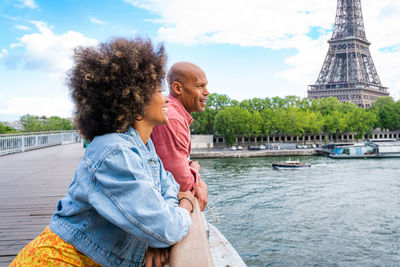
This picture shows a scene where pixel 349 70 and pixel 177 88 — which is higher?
pixel 349 70

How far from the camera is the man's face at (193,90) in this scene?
2.14 m

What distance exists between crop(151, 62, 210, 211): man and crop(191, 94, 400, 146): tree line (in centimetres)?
4736

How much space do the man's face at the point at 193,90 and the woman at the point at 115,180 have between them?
74 centimetres

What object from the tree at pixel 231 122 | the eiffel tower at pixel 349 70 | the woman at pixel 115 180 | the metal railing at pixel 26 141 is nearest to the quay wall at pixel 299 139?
the tree at pixel 231 122

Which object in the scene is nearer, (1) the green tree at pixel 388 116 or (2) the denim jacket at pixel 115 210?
(2) the denim jacket at pixel 115 210

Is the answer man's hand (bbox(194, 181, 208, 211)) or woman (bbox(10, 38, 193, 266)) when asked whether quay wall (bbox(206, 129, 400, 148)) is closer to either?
man's hand (bbox(194, 181, 208, 211))

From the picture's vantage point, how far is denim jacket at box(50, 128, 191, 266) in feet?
3.43

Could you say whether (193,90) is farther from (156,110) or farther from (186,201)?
(186,201)

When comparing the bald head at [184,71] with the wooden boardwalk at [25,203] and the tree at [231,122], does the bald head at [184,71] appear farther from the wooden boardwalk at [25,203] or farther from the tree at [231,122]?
the tree at [231,122]

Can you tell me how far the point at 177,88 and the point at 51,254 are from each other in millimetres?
1273

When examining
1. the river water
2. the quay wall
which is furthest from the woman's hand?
the quay wall

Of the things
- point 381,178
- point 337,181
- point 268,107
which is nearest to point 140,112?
point 337,181

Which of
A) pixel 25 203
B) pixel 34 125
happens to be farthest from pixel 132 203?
pixel 34 125

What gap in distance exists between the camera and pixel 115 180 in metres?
1.05
